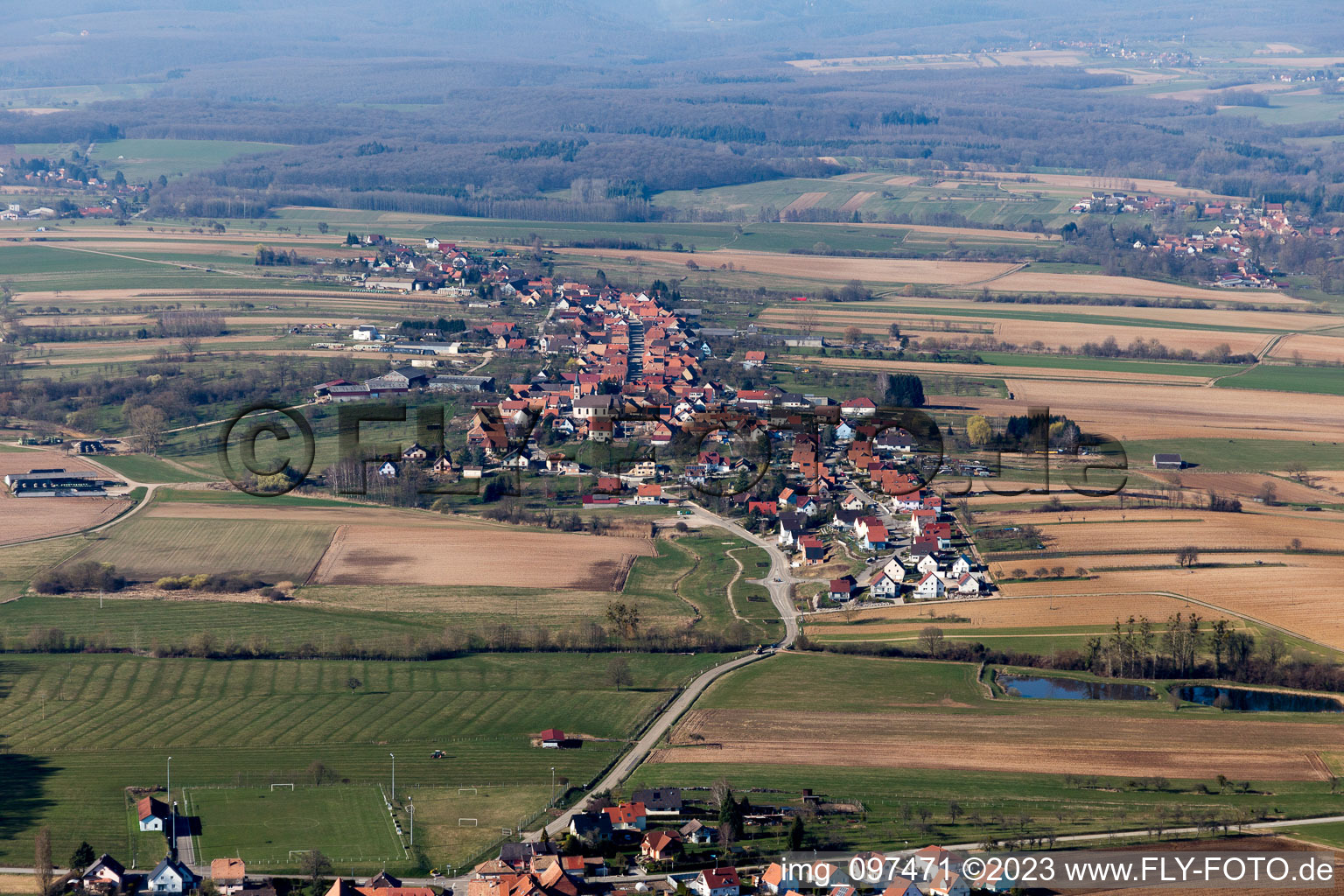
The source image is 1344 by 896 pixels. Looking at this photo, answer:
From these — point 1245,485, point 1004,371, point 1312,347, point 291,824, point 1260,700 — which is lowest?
point 1260,700

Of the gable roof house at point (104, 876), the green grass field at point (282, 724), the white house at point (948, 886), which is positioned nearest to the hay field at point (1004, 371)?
the green grass field at point (282, 724)

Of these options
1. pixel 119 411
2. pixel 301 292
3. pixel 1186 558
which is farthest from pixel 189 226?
pixel 1186 558

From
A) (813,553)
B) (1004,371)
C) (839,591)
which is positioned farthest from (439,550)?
(1004,371)

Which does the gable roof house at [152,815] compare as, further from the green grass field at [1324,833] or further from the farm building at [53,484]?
the farm building at [53,484]

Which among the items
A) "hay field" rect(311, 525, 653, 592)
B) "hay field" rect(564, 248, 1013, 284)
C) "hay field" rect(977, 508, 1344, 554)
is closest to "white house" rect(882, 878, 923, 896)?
"hay field" rect(311, 525, 653, 592)

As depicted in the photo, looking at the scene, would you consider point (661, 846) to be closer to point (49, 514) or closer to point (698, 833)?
point (698, 833)
